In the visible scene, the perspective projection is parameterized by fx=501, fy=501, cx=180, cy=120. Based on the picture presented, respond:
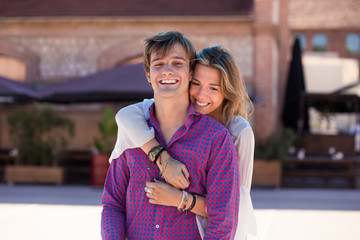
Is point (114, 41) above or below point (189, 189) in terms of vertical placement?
above

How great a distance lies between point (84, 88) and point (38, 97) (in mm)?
1031

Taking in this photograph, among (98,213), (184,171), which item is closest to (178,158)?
(184,171)

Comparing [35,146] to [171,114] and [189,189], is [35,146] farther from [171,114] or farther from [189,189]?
[189,189]

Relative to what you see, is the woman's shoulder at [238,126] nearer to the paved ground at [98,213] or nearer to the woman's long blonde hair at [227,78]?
the woman's long blonde hair at [227,78]

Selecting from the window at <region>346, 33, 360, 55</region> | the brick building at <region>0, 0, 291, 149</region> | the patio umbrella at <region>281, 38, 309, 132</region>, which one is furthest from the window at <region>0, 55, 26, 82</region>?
the window at <region>346, 33, 360, 55</region>

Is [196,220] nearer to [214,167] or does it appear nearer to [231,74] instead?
[214,167]

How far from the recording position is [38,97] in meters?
10.8

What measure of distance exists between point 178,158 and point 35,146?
10215 mm

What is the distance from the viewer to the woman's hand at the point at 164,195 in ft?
7.37

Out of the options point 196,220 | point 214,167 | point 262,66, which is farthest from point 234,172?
point 262,66

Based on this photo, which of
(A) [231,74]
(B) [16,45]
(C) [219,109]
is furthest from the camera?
(B) [16,45]

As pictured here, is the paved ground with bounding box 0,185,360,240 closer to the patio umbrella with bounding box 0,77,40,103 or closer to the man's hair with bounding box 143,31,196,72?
the patio umbrella with bounding box 0,77,40,103

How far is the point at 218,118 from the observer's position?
2836mm

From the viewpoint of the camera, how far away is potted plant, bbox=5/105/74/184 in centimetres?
1190
